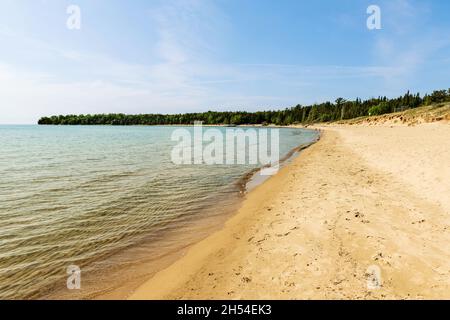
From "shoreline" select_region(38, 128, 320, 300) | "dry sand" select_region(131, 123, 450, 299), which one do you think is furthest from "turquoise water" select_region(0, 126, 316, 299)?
"dry sand" select_region(131, 123, 450, 299)

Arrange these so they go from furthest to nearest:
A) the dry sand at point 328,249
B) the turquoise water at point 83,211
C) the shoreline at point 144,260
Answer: the turquoise water at point 83,211 < the shoreline at point 144,260 < the dry sand at point 328,249

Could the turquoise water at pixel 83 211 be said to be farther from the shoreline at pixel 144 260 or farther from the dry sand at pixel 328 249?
the dry sand at pixel 328 249

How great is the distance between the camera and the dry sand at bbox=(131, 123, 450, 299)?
5.39 metres

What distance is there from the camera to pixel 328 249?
6816mm

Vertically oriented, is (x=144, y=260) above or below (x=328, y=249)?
below

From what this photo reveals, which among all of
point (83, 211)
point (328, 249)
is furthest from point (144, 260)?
point (83, 211)

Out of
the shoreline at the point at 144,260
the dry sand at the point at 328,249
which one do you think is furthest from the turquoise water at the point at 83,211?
the dry sand at the point at 328,249

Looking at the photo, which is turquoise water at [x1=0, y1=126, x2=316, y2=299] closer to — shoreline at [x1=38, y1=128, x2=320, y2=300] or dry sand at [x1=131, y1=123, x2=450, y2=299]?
shoreline at [x1=38, y1=128, x2=320, y2=300]

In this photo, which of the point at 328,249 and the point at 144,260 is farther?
Answer: the point at 144,260

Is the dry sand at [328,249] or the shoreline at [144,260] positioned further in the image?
the shoreline at [144,260]

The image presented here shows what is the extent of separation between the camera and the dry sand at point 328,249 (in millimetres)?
5395

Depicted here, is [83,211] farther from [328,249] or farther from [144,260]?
[328,249]

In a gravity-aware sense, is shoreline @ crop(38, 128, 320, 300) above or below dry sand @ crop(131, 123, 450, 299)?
below

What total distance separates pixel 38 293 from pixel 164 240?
12.0 feet
